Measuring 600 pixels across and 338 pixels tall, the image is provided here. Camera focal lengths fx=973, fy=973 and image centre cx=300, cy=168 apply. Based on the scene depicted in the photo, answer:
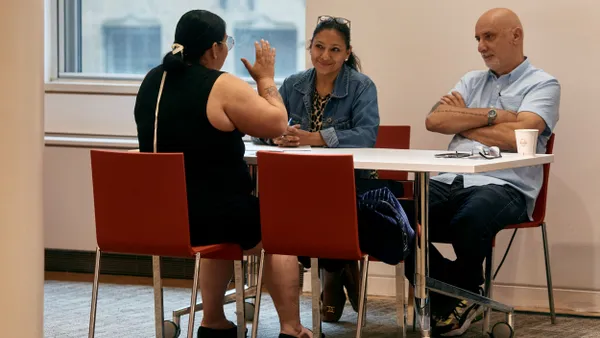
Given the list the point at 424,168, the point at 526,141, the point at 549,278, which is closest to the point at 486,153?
the point at 526,141

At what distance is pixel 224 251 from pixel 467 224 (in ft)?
3.30

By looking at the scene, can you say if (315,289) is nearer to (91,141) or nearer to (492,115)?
(492,115)

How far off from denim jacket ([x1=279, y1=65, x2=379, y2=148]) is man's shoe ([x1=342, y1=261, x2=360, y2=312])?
1.91 feet

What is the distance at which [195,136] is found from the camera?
348 cm

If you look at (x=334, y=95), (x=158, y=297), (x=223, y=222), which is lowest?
(x=158, y=297)

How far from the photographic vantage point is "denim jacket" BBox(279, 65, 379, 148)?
412cm

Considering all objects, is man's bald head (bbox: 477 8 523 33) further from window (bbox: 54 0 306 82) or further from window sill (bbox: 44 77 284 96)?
window sill (bbox: 44 77 284 96)

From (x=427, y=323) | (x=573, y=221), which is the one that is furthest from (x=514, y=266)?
(x=427, y=323)

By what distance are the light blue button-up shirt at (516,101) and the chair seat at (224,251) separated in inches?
44.3

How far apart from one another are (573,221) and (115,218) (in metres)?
2.38

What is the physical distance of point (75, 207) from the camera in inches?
215

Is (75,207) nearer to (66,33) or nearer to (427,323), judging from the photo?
(66,33)

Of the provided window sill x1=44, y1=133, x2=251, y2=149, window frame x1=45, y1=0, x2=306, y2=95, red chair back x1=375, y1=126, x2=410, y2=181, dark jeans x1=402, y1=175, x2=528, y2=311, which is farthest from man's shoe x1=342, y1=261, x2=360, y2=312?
window frame x1=45, y1=0, x2=306, y2=95

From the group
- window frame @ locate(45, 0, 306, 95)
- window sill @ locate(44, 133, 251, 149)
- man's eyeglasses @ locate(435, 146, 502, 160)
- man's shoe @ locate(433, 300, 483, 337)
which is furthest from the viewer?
window frame @ locate(45, 0, 306, 95)
